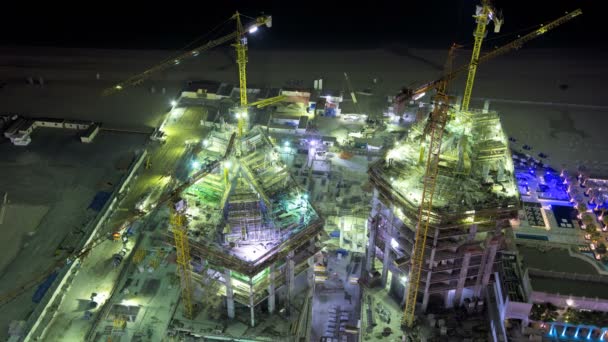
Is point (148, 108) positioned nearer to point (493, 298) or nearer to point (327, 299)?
point (327, 299)

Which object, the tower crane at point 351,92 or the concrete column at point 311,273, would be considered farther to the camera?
the tower crane at point 351,92

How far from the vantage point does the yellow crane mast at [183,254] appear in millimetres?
79188

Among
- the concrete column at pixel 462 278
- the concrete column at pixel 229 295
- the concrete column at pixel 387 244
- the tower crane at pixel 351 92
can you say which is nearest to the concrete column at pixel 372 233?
the concrete column at pixel 387 244

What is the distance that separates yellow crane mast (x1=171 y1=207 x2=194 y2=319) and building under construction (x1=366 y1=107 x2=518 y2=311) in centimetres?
2879

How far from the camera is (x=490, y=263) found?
89.1 metres

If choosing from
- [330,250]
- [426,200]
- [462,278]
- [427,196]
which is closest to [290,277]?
[330,250]

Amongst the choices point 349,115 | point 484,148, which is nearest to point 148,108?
point 349,115

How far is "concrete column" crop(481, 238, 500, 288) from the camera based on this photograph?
8669 cm

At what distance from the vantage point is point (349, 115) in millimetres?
138875

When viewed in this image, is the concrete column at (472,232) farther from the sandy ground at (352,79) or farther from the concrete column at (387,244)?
the sandy ground at (352,79)

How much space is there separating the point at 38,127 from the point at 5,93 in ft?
72.3

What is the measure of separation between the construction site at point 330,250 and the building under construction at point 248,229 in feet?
0.76

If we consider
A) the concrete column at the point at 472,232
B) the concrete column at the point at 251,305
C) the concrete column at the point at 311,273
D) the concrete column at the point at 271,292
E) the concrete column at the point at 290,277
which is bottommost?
the concrete column at the point at 251,305

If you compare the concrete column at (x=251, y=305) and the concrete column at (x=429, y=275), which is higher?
the concrete column at (x=429, y=275)
